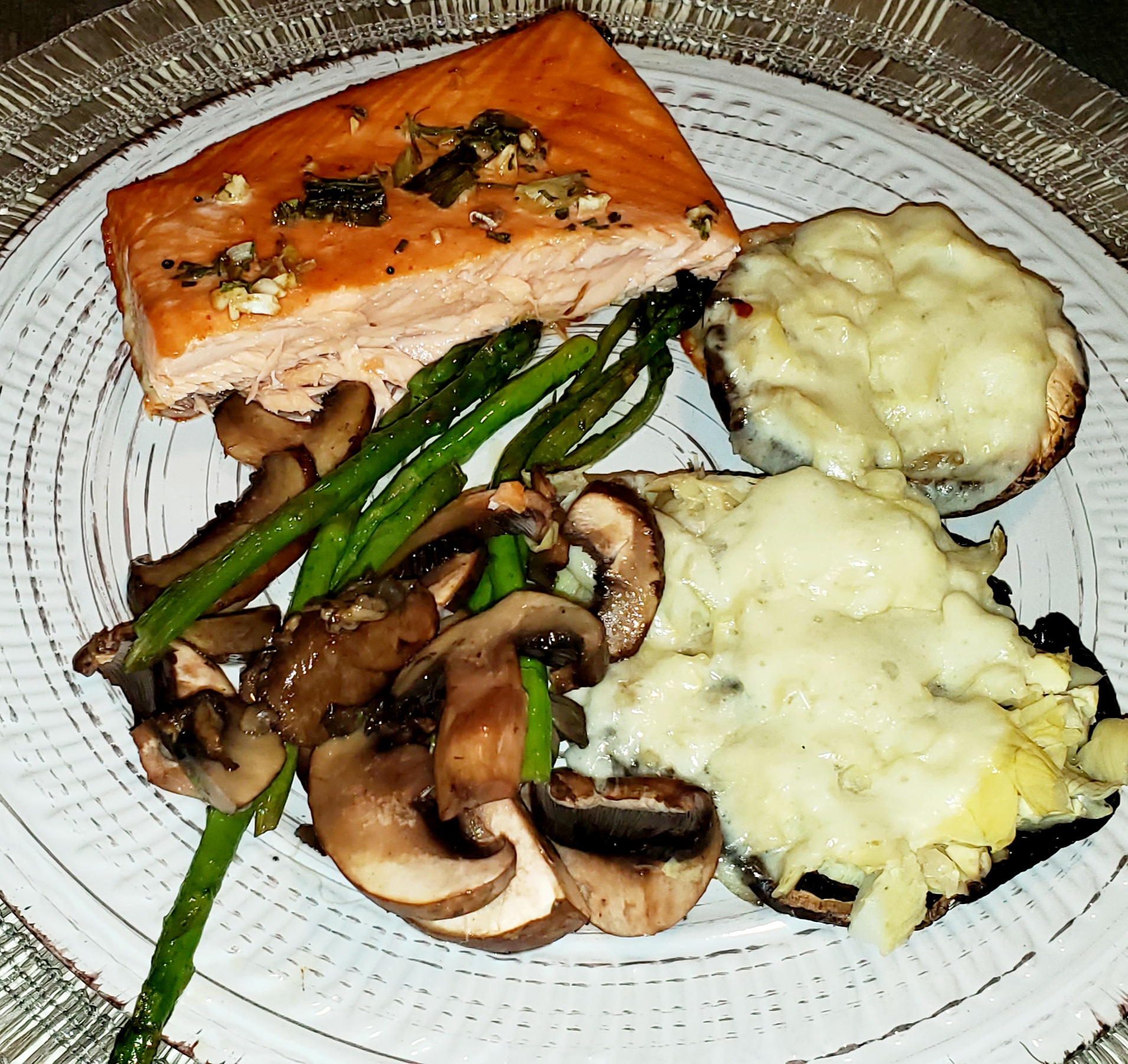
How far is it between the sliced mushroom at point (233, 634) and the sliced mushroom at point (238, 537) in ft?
0.31

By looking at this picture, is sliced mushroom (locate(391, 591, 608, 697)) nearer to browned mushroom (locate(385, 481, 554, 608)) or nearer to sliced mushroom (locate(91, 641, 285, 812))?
browned mushroom (locate(385, 481, 554, 608))

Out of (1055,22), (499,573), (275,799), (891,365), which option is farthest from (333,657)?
(1055,22)

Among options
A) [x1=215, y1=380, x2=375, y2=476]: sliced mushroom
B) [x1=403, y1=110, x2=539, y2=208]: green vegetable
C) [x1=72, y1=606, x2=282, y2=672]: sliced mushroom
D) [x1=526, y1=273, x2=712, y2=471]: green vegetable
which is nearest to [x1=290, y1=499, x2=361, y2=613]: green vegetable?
[x1=72, y1=606, x2=282, y2=672]: sliced mushroom

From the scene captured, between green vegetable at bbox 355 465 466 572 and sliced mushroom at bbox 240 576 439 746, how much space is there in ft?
0.99

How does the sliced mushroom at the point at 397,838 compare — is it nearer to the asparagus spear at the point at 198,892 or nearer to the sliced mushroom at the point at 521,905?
the sliced mushroom at the point at 521,905

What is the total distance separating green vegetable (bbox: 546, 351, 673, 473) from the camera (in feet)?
12.8

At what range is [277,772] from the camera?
10.3 feet

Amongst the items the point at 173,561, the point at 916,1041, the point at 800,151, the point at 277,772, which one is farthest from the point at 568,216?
the point at 916,1041

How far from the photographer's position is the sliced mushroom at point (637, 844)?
311 cm

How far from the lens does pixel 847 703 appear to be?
3197 mm

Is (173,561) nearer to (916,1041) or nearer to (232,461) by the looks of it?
(232,461)

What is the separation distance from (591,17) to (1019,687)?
11.3 feet

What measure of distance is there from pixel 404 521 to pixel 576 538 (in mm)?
542

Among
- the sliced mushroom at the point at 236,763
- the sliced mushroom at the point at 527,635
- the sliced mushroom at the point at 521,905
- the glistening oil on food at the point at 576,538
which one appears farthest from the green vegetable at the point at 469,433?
the sliced mushroom at the point at 521,905
